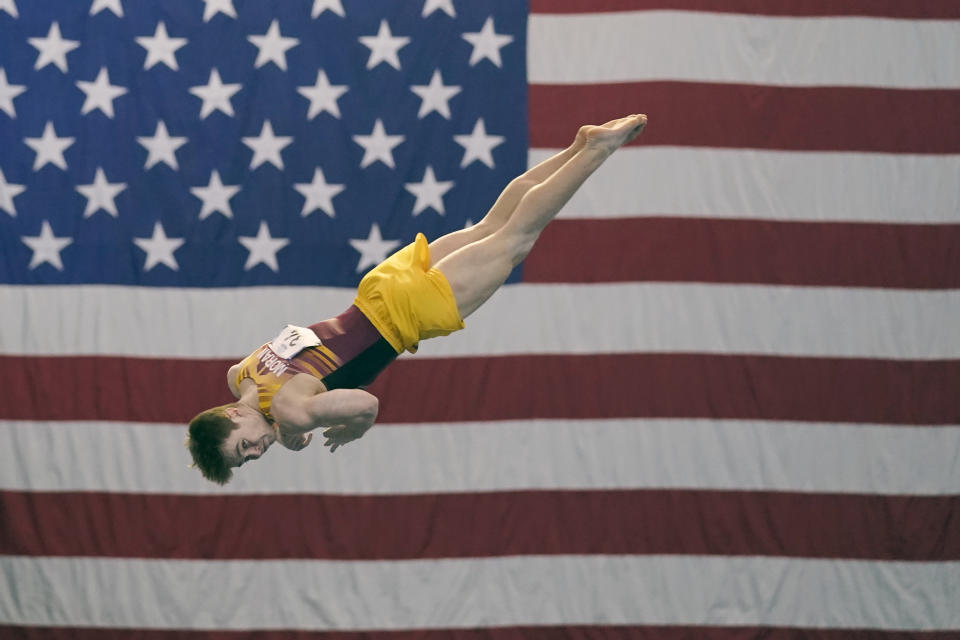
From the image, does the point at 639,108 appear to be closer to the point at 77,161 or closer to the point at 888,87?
the point at 888,87

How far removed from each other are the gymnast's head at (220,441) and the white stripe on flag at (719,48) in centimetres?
273

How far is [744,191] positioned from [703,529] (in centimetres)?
174

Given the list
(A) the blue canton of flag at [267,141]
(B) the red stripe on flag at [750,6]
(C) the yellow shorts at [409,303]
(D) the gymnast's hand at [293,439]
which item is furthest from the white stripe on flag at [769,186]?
(D) the gymnast's hand at [293,439]

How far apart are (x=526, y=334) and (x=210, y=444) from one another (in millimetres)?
2290

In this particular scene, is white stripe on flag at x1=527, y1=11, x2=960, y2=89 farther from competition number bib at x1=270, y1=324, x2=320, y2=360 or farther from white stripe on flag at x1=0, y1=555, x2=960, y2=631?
white stripe on flag at x1=0, y1=555, x2=960, y2=631

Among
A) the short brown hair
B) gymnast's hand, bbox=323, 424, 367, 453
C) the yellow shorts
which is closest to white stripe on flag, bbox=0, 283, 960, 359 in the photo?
the yellow shorts

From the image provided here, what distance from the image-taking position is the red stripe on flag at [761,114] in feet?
17.6

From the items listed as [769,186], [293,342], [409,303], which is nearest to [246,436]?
[293,342]

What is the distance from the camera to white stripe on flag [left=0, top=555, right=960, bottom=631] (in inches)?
209

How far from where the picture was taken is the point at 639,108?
5.39 metres

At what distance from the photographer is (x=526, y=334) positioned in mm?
5289

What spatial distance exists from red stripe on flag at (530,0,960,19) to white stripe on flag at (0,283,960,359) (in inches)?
56.6

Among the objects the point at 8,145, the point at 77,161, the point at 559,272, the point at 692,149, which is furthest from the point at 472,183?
the point at 8,145

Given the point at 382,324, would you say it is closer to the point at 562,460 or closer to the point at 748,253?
the point at 562,460
